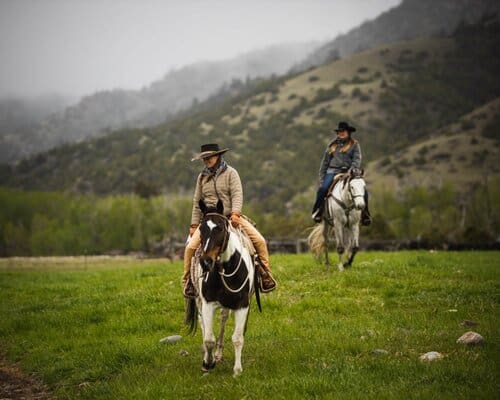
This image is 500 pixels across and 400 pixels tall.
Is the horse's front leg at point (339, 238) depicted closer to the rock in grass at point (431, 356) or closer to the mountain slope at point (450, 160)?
the rock in grass at point (431, 356)

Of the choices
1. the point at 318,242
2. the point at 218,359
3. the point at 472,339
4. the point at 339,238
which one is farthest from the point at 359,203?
the point at 218,359

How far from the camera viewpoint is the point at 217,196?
10.2m

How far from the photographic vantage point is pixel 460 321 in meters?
11.5

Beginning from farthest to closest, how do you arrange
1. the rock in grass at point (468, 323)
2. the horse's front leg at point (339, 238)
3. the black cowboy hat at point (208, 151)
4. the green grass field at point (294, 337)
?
the horse's front leg at point (339, 238) < the rock in grass at point (468, 323) < the black cowboy hat at point (208, 151) < the green grass field at point (294, 337)

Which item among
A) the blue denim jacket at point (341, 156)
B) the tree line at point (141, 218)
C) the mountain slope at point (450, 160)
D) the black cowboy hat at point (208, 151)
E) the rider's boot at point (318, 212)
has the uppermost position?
the mountain slope at point (450, 160)

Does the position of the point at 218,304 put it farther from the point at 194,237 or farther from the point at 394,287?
the point at 394,287

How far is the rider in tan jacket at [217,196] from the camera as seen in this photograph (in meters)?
10.1

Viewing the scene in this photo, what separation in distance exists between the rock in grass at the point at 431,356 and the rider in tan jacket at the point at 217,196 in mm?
3281

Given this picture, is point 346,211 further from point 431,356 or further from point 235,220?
point 431,356

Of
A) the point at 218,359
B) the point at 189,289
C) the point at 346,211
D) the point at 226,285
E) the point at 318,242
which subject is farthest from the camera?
the point at 318,242

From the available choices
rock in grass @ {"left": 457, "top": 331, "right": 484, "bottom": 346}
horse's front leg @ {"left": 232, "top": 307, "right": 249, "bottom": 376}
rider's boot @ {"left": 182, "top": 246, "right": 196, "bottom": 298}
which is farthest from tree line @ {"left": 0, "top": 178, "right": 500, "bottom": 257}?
horse's front leg @ {"left": 232, "top": 307, "right": 249, "bottom": 376}

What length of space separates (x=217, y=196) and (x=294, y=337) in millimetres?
3778

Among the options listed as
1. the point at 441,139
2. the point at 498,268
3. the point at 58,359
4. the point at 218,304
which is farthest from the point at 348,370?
the point at 441,139

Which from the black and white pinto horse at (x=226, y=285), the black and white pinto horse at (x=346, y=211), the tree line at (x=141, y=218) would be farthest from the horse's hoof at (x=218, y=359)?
the tree line at (x=141, y=218)
